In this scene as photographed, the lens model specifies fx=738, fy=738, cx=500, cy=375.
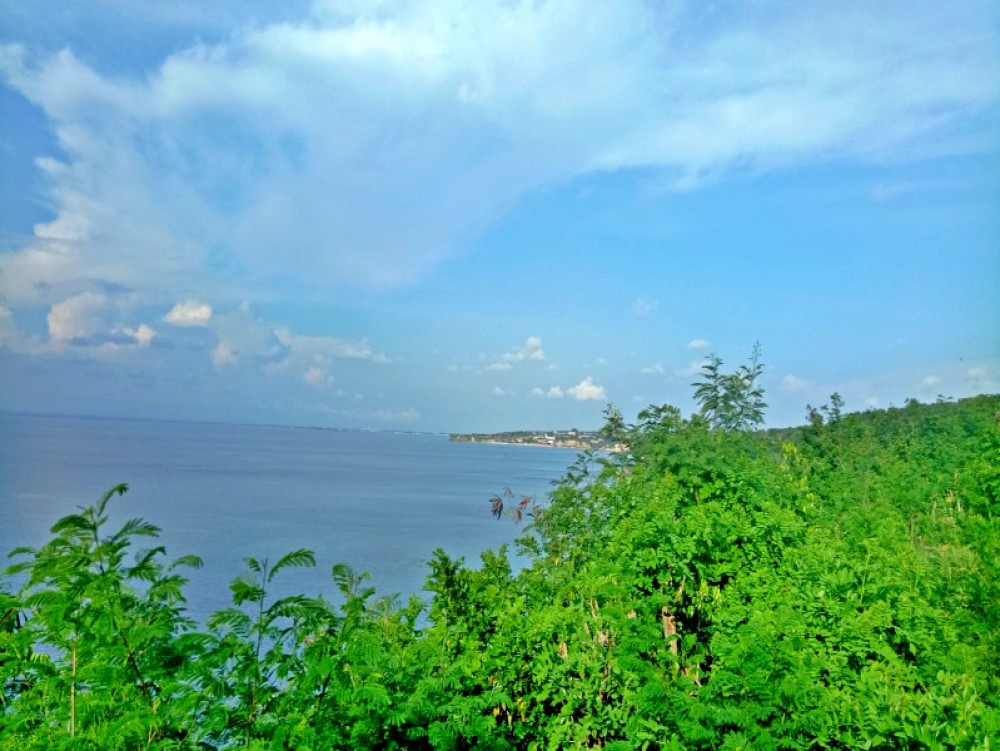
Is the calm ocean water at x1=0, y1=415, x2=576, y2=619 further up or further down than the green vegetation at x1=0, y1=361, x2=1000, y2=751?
further down

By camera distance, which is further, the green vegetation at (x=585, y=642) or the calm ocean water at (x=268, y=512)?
the calm ocean water at (x=268, y=512)

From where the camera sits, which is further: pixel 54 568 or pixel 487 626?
pixel 487 626

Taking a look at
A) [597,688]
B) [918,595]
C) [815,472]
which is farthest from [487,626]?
[815,472]

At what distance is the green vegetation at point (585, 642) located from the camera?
252 cm

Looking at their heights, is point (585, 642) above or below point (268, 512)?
above

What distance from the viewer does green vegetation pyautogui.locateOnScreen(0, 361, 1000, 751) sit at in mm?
2521

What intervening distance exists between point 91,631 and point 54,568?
0.27 m

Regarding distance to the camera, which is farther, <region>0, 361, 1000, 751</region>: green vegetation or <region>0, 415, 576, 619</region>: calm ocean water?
<region>0, 415, 576, 619</region>: calm ocean water

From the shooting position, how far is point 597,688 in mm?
3658

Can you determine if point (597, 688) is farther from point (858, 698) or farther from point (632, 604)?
point (858, 698)

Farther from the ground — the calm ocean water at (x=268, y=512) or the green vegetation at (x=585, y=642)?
the green vegetation at (x=585, y=642)

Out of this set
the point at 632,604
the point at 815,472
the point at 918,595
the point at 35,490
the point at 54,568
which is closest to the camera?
the point at 54,568

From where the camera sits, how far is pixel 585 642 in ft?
12.5

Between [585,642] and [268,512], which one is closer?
[585,642]
